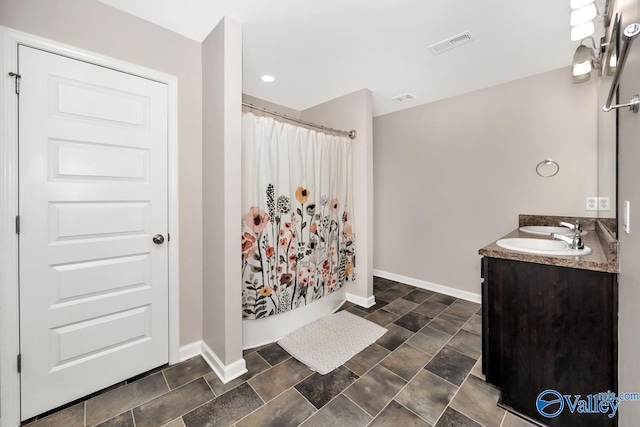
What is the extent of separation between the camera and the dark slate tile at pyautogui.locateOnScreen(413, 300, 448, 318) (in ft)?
8.87

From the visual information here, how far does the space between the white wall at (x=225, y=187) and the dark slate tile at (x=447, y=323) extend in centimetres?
178

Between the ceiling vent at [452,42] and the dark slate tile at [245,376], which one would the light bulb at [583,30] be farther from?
the dark slate tile at [245,376]

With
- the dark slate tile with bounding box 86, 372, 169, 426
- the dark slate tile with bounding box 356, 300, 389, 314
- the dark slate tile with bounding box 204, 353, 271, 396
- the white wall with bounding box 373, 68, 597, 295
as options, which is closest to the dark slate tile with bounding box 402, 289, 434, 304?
the white wall with bounding box 373, 68, 597, 295

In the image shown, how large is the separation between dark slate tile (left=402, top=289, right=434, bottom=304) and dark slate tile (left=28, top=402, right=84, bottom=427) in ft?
9.46

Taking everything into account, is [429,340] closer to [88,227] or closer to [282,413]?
[282,413]

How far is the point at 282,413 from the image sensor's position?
1.47 metres

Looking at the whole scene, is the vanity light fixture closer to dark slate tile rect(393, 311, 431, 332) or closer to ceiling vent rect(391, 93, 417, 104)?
ceiling vent rect(391, 93, 417, 104)

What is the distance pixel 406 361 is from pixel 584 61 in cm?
249

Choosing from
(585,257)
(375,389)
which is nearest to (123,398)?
(375,389)

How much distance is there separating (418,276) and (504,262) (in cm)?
205

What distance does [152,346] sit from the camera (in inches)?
71.1

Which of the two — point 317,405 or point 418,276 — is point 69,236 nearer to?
point 317,405

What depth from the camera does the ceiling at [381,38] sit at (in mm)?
1646

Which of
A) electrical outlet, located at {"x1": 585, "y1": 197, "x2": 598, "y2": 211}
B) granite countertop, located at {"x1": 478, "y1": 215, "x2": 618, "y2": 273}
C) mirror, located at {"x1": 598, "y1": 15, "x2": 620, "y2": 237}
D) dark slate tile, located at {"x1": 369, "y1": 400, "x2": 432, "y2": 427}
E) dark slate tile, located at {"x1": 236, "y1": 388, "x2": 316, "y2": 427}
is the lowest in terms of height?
dark slate tile, located at {"x1": 369, "y1": 400, "x2": 432, "y2": 427}
